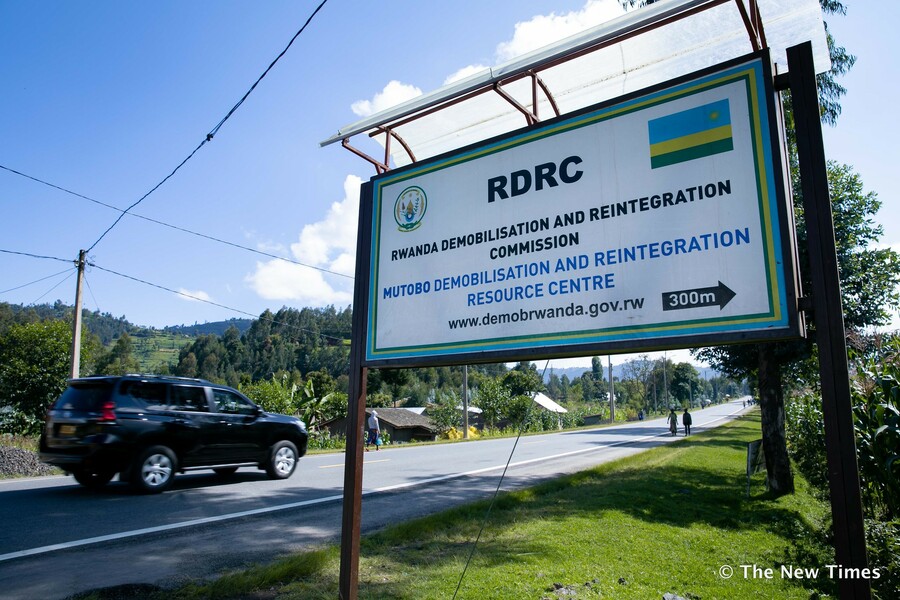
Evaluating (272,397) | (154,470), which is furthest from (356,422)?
(272,397)

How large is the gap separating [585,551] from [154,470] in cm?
678

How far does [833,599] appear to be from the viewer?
489 centimetres

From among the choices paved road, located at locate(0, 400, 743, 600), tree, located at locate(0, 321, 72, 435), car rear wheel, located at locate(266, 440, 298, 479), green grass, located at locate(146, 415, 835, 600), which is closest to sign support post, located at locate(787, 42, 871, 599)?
green grass, located at locate(146, 415, 835, 600)

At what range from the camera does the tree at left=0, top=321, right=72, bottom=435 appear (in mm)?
23531

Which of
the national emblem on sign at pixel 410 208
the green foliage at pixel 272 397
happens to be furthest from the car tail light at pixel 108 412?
the green foliage at pixel 272 397

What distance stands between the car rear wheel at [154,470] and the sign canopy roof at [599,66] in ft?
21.8

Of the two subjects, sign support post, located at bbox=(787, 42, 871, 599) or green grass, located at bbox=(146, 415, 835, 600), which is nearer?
sign support post, located at bbox=(787, 42, 871, 599)

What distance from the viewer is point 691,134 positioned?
3.02 metres

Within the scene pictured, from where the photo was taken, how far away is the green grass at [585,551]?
15.2 ft

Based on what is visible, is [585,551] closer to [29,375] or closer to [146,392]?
[146,392]

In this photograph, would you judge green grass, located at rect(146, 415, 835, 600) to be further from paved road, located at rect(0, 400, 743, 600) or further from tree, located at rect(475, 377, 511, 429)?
tree, located at rect(475, 377, 511, 429)

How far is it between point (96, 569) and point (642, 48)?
20.6 feet

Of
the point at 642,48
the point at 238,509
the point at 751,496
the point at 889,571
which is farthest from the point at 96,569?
the point at 751,496

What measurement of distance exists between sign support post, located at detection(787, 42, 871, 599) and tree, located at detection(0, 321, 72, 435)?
27637mm
